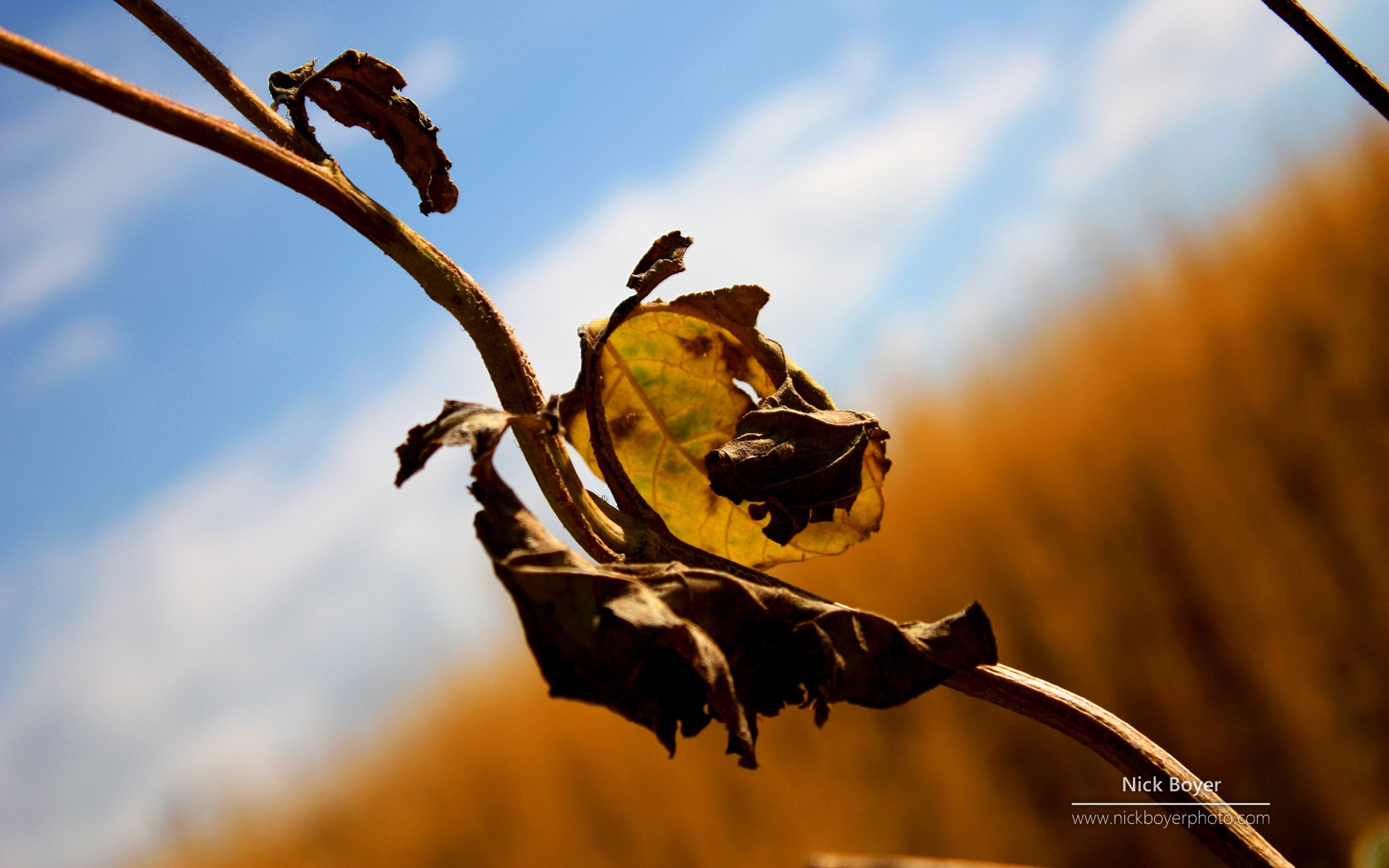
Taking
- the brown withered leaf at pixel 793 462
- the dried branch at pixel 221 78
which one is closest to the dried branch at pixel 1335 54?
the brown withered leaf at pixel 793 462

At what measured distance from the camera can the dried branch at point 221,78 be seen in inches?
9.5

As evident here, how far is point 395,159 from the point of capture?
0.95 feet

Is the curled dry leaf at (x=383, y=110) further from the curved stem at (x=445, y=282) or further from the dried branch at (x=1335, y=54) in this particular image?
the dried branch at (x=1335, y=54)

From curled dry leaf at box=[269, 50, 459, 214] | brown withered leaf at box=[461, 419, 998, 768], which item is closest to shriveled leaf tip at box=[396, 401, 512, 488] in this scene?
brown withered leaf at box=[461, 419, 998, 768]

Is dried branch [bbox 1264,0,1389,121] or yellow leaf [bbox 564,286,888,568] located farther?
yellow leaf [bbox 564,286,888,568]

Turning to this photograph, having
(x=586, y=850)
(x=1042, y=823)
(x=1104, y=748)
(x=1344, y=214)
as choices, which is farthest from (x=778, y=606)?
(x=1344, y=214)

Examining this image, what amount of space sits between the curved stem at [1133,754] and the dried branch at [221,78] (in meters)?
0.23

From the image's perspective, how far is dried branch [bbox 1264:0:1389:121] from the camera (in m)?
0.20

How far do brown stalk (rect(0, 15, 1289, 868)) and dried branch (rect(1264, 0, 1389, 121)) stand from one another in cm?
16

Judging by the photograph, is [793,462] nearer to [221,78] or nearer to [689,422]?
[689,422]

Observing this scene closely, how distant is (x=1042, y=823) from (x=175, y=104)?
2150mm

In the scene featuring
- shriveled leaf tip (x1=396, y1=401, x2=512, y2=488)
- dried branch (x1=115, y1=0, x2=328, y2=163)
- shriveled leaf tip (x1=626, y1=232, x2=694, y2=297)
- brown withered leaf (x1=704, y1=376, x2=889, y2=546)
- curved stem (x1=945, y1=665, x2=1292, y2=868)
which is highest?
dried branch (x1=115, y1=0, x2=328, y2=163)

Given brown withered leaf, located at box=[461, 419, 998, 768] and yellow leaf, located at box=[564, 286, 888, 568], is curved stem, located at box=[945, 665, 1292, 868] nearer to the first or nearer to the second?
brown withered leaf, located at box=[461, 419, 998, 768]

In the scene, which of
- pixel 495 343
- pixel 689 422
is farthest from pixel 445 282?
pixel 689 422
